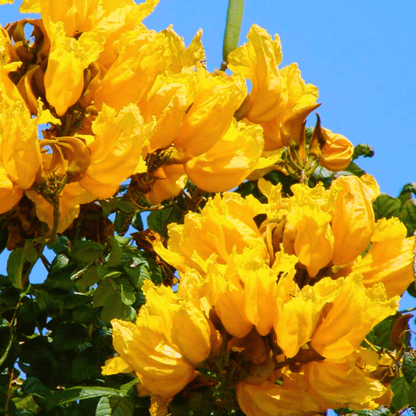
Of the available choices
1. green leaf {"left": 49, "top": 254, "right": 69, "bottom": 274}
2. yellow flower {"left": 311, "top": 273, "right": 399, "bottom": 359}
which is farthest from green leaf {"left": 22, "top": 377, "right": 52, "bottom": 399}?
yellow flower {"left": 311, "top": 273, "right": 399, "bottom": 359}

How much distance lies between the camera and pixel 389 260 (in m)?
1.50

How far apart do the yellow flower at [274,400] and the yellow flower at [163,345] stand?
A: 86mm

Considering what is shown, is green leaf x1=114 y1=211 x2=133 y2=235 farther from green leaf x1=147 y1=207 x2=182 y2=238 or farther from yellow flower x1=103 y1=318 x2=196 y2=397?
yellow flower x1=103 y1=318 x2=196 y2=397


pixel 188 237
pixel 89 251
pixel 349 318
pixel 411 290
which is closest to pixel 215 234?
pixel 188 237

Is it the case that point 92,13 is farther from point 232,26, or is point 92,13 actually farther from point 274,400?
point 274,400

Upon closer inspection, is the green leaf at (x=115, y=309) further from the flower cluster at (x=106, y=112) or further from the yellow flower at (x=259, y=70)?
the yellow flower at (x=259, y=70)

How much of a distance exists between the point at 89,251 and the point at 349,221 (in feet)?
1.88

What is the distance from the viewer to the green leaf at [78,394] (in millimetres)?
1526

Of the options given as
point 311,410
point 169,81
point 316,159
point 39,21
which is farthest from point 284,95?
point 311,410

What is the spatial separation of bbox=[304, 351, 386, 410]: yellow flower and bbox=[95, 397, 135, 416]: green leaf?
0.31 metres

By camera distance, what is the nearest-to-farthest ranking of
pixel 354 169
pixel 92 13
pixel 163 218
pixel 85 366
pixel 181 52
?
1. pixel 92 13
2. pixel 181 52
3. pixel 85 366
4. pixel 163 218
5. pixel 354 169

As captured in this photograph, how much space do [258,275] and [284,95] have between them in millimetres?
689

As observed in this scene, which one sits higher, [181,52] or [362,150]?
[362,150]

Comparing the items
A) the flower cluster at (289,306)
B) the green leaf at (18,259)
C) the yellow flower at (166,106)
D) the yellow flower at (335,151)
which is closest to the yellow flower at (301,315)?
the flower cluster at (289,306)
